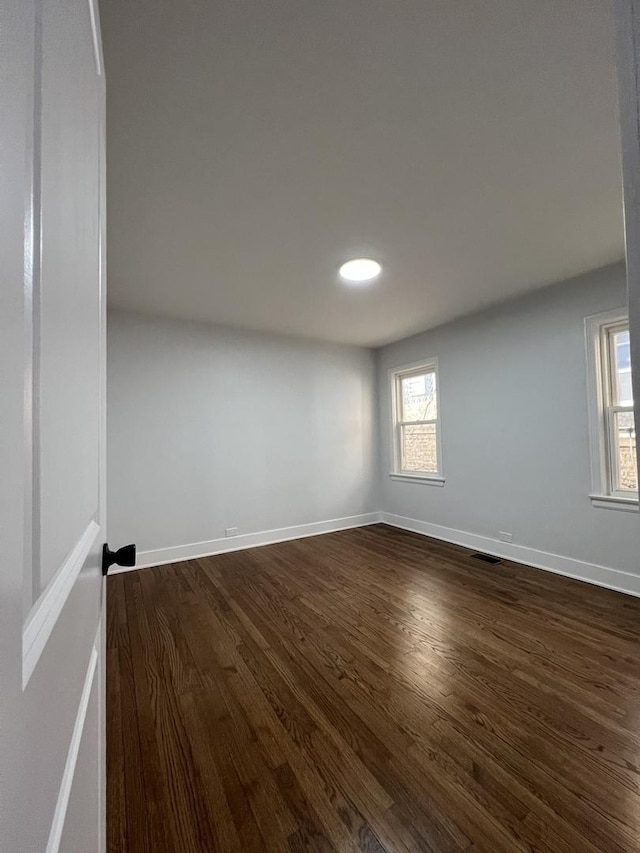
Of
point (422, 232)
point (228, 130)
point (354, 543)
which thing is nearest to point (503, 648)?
point (354, 543)

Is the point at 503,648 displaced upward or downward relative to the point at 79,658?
downward

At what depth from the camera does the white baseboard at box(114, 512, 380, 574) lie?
3.36 meters

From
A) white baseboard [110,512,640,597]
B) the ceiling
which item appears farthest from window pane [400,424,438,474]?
the ceiling

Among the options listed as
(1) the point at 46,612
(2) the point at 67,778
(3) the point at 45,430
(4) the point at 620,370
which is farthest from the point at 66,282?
(4) the point at 620,370

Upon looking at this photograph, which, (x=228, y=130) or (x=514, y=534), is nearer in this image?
(x=228, y=130)

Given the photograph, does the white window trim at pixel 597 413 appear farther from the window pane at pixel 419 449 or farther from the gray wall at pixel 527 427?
the window pane at pixel 419 449

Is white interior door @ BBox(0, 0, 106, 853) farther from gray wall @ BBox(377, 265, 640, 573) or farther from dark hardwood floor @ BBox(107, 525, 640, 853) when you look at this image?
gray wall @ BBox(377, 265, 640, 573)

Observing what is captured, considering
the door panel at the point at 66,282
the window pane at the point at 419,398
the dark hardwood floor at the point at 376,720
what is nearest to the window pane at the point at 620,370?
the dark hardwood floor at the point at 376,720

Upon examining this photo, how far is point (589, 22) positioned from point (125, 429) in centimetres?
372

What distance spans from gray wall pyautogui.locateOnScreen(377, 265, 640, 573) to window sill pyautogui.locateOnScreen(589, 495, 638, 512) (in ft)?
0.14

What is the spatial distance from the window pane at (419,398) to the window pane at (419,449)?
0.47 ft

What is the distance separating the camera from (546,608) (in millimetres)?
2391

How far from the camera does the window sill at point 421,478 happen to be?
13.3 ft

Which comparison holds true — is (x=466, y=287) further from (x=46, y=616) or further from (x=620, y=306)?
(x=46, y=616)
